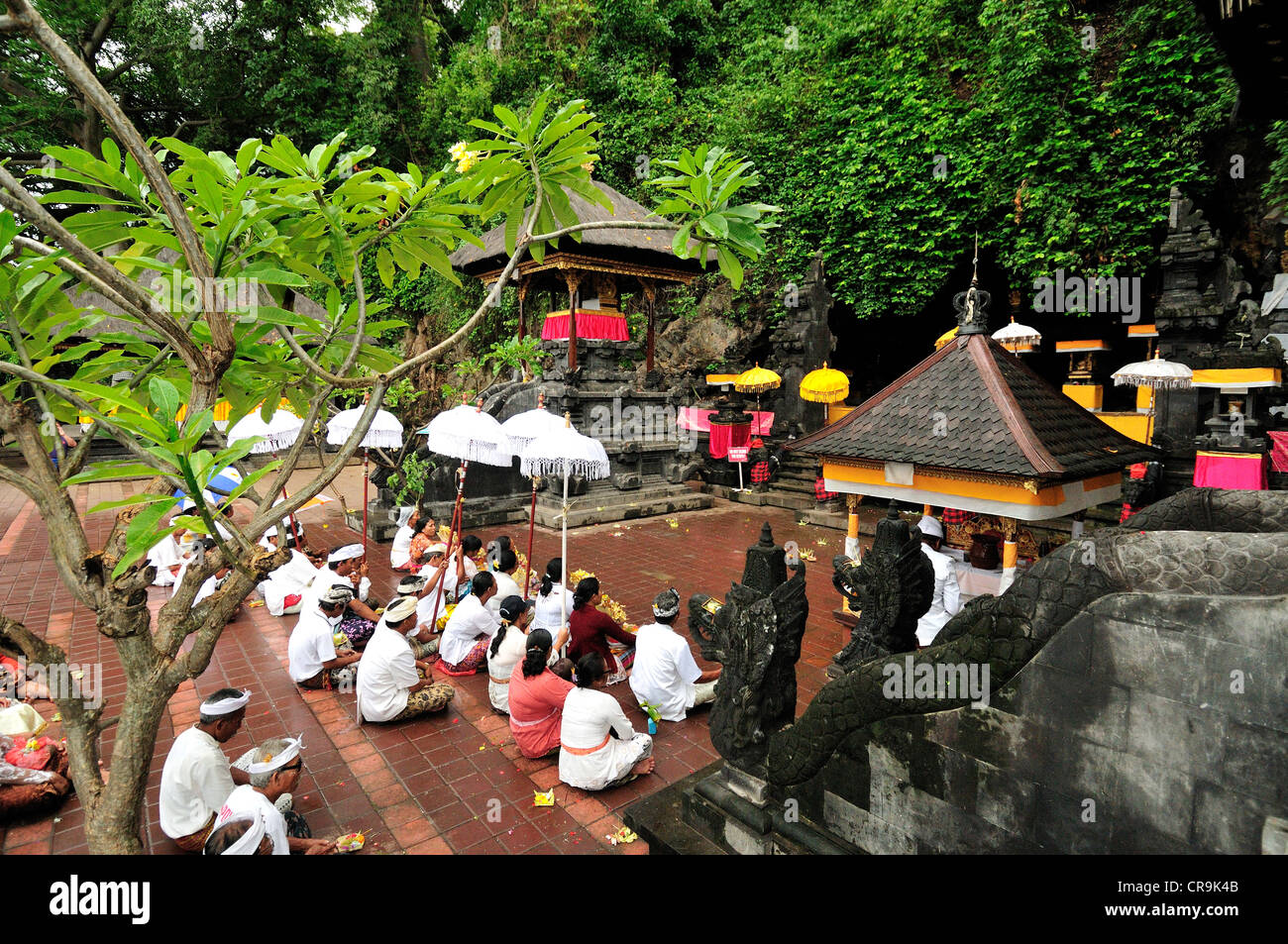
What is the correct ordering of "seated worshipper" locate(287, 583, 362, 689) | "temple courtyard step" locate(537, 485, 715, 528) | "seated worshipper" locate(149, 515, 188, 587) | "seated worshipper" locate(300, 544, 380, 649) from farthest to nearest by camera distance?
"temple courtyard step" locate(537, 485, 715, 528)
"seated worshipper" locate(149, 515, 188, 587)
"seated worshipper" locate(300, 544, 380, 649)
"seated worshipper" locate(287, 583, 362, 689)

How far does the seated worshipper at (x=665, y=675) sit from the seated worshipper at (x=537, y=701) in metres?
0.87

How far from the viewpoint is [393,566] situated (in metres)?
10.2

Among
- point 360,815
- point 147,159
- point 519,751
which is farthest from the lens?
point 519,751

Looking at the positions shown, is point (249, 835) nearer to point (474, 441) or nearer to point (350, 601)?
point (350, 601)

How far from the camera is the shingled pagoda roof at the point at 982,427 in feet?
19.1

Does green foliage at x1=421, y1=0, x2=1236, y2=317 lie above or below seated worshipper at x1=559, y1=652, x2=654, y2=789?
above

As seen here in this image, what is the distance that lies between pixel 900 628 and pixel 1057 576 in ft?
8.22

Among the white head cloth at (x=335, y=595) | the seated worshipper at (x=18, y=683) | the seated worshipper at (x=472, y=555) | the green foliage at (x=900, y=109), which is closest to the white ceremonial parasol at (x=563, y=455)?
the seated worshipper at (x=472, y=555)

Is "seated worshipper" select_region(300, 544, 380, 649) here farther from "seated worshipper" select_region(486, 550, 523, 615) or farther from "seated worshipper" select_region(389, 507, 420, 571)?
"seated worshipper" select_region(389, 507, 420, 571)

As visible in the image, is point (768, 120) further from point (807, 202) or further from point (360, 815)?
point (360, 815)

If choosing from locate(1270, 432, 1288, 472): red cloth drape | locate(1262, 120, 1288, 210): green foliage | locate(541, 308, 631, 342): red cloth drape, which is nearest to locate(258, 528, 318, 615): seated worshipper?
locate(541, 308, 631, 342): red cloth drape

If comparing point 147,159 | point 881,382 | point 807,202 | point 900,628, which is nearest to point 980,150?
point 807,202

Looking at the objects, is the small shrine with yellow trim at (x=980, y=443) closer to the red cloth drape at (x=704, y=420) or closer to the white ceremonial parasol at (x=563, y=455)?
the white ceremonial parasol at (x=563, y=455)

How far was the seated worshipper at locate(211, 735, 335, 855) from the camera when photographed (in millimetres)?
3484
